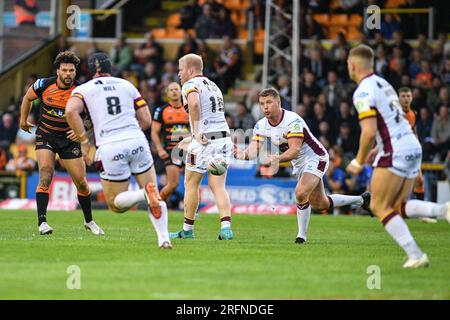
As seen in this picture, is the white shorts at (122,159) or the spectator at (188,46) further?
the spectator at (188,46)

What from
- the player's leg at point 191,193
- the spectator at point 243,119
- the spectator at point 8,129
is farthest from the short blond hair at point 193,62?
the spectator at point 8,129

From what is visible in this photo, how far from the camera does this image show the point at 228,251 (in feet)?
43.1

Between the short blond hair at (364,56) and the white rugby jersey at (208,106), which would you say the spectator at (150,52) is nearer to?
the white rugby jersey at (208,106)

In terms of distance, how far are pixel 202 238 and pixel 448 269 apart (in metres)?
4.84

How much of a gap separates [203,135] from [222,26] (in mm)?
17110

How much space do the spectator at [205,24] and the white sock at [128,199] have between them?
18985mm

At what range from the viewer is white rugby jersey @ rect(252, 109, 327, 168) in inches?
578

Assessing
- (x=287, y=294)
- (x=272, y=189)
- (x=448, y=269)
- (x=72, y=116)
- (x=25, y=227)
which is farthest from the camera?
(x=272, y=189)

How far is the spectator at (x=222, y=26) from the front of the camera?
1233 inches

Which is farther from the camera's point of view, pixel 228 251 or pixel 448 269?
pixel 228 251
